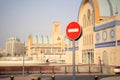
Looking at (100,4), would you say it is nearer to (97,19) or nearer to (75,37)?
(97,19)

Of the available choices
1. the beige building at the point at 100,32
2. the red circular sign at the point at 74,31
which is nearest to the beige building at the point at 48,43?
the beige building at the point at 100,32

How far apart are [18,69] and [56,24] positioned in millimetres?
137759

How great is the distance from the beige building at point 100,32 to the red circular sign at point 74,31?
3462cm

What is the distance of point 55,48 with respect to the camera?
163m

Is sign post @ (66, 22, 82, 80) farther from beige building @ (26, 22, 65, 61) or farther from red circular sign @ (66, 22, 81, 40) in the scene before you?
beige building @ (26, 22, 65, 61)

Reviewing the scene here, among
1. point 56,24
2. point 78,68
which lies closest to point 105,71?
point 78,68

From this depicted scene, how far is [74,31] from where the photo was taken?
7977 mm

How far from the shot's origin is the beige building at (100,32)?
42812 mm

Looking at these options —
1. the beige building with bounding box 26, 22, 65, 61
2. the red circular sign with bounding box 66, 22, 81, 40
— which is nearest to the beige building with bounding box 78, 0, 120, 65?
the red circular sign with bounding box 66, 22, 81, 40

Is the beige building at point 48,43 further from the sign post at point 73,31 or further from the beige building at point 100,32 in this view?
the sign post at point 73,31

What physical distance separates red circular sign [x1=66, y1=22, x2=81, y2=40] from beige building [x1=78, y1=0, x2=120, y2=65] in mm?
34621

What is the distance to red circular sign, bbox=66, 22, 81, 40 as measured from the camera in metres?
7.80

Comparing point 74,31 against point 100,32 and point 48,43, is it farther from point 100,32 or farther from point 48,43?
point 48,43

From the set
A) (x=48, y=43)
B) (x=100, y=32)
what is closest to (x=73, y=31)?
(x=100, y=32)
